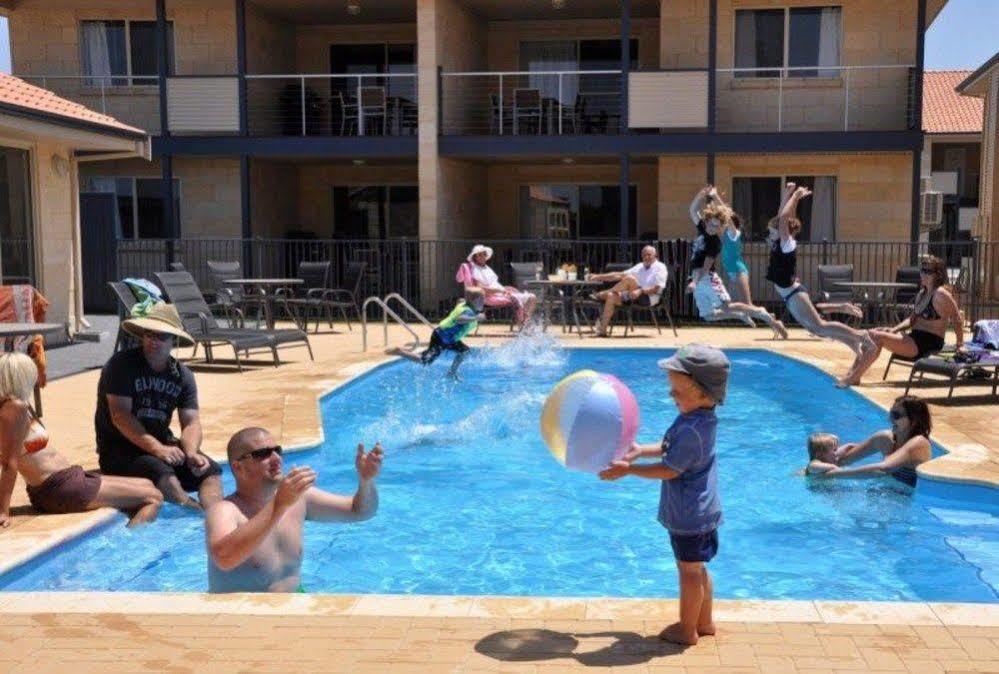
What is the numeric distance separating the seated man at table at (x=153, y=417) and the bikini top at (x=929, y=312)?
22.6ft

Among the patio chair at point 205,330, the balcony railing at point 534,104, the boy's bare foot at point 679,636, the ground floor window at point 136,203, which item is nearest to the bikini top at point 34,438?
the boy's bare foot at point 679,636

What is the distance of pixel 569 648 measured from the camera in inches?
146

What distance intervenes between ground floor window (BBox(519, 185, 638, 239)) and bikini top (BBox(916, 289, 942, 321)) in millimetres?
12700

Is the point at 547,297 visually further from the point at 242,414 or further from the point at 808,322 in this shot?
the point at 242,414

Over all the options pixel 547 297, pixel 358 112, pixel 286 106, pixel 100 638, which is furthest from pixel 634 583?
pixel 286 106

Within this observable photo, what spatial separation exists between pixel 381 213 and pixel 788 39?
941 cm

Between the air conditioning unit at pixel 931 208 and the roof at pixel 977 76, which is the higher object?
the roof at pixel 977 76

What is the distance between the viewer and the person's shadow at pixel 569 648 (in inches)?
143

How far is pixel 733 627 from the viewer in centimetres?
394

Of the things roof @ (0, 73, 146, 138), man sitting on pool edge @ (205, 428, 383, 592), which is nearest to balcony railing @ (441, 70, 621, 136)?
roof @ (0, 73, 146, 138)

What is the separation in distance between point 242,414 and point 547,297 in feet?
28.6

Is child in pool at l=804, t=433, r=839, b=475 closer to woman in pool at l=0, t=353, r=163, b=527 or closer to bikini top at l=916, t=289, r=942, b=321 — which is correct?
bikini top at l=916, t=289, r=942, b=321

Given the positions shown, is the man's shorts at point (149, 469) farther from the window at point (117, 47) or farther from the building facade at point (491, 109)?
the window at point (117, 47)

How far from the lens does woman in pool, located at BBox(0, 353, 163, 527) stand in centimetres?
525
